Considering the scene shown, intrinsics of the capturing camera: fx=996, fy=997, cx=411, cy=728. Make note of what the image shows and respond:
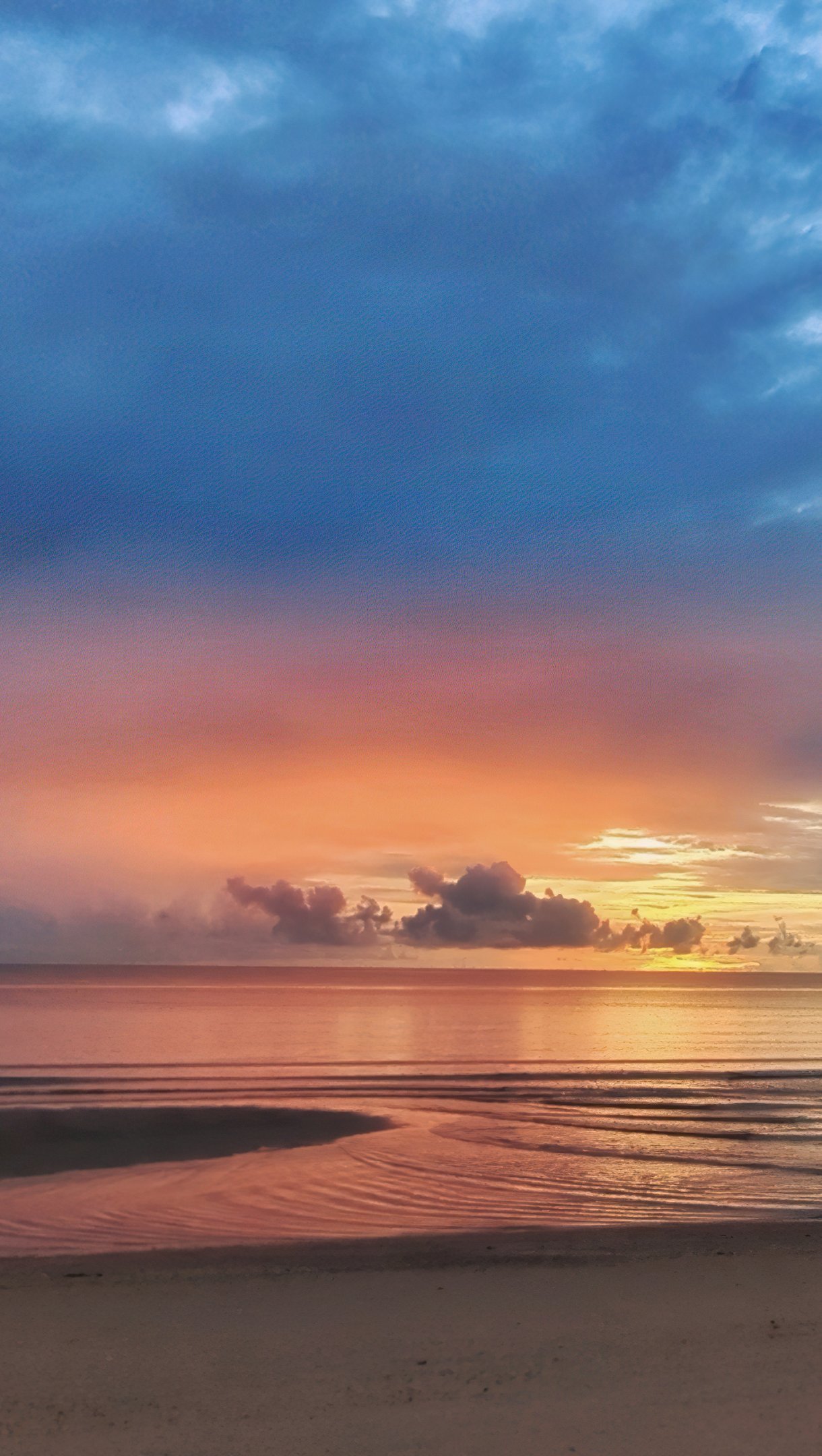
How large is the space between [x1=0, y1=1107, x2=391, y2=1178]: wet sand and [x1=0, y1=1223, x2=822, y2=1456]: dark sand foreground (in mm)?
9878

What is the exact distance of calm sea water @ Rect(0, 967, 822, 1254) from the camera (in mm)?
17016

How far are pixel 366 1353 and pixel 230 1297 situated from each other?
254 cm

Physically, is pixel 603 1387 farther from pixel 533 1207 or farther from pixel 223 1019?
pixel 223 1019

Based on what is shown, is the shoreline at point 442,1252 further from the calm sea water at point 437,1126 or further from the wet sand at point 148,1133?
the wet sand at point 148,1133

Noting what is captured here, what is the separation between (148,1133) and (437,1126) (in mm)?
7592

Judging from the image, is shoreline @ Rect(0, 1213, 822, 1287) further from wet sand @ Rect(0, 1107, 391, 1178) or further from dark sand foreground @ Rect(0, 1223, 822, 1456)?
wet sand @ Rect(0, 1107, 391, 1178)

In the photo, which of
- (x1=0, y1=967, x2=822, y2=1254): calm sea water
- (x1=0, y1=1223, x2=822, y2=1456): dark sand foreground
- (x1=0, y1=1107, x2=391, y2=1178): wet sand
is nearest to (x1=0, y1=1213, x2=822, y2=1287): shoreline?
(x1=0, y1=1223, x2=822, y2=1456): dark sand foreground

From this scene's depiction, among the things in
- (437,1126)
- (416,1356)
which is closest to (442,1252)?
(416,1356)

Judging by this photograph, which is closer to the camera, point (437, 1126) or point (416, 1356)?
point (416, 1356)

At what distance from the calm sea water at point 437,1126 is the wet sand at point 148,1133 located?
0.98 metres

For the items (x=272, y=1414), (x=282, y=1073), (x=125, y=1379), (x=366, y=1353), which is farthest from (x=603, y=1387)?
(x=282, y=1073)

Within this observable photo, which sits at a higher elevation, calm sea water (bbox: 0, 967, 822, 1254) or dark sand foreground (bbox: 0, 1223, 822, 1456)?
dark sand foreground (bbox: 0, 1223, 822, 1456)

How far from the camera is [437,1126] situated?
2703 centimetres

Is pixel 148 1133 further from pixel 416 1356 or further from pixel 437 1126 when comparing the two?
pixel 416 1356
